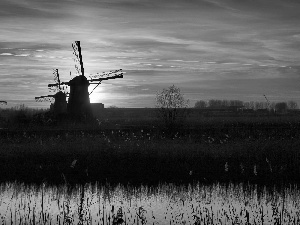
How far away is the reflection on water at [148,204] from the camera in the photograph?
1173cm

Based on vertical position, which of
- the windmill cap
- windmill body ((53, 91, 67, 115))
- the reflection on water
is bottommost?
the reflection on water

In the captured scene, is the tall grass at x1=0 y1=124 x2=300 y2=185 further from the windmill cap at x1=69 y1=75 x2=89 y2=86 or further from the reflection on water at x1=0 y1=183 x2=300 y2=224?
the windmill cap at x1=69 y1=75 x2=89 y2=86

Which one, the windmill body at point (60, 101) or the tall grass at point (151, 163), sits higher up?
the windmill body at point (60, 101)

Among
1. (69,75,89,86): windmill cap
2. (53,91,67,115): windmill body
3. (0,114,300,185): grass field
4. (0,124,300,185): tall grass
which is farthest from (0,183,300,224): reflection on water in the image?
(53,91,67,115): windmill body

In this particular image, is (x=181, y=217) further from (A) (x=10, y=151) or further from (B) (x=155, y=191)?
(A) (x=10, y=151)

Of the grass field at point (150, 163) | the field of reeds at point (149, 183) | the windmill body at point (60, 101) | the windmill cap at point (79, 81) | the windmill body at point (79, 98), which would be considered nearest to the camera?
the field of reeds at point (149, 183)

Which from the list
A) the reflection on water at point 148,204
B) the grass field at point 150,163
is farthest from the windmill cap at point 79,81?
the reflection on water at point 148,204

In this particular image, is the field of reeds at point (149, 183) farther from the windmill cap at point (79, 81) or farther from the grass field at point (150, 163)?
the windmill cap at point (79, 81)

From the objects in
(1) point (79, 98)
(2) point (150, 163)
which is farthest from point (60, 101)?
(2) point (150, 163)

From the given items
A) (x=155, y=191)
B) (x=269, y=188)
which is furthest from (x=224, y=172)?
(x=155, y=191)

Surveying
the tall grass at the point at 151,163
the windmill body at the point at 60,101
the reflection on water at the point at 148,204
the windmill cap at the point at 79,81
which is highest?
the windmill cap at the point at 79,81

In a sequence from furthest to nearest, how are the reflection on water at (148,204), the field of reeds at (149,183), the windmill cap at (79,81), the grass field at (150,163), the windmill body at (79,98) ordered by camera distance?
the windmill cap at (79,81) → the windmill body at (79,98) → the grass field at (150,163) → the field of reeds at (149,183) → the reflection on water at (148,204)

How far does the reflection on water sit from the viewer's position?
1173cm

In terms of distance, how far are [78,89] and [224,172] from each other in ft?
106
